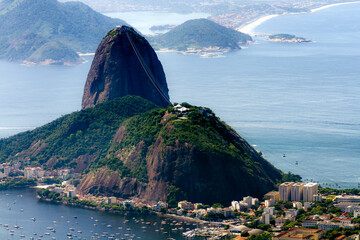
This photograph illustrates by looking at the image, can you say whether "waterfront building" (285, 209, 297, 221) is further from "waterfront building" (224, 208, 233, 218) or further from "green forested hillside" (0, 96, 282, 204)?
"green forested hillside" (0, 96, 282, 204)

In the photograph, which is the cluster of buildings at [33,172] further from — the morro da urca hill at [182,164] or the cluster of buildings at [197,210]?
the cluster of buildings at [197,210]

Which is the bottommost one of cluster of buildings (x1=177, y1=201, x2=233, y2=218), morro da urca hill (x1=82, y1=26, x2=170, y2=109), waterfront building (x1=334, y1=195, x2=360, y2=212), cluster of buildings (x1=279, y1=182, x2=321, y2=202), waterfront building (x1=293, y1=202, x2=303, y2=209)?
cluster of buildings (x1=177, y1=201, x2=233, y2=218)

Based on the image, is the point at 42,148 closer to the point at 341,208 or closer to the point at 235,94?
the point at 341,208

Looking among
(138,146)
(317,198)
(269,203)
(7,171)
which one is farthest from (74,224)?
(7,171)

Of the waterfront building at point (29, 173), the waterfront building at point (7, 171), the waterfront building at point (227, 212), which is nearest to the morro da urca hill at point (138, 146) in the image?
the waterfront building at point (29, 173)

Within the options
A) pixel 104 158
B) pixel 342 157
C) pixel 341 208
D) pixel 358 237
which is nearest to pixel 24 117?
pixel 104 158

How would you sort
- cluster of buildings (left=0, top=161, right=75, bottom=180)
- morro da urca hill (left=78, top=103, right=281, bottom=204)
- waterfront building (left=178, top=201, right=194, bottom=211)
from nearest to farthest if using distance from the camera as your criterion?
waterfront building (left=178, top=201, right=194, bottom=211), morro da urca hill (left=78, top=103, right=281, bottom=204), cluster of buildings (left=0, top=161, right=75, bottom=180)

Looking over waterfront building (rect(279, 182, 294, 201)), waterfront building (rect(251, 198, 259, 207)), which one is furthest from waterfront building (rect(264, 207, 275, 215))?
waterfront building (rect(279, 182, 294, 201))
